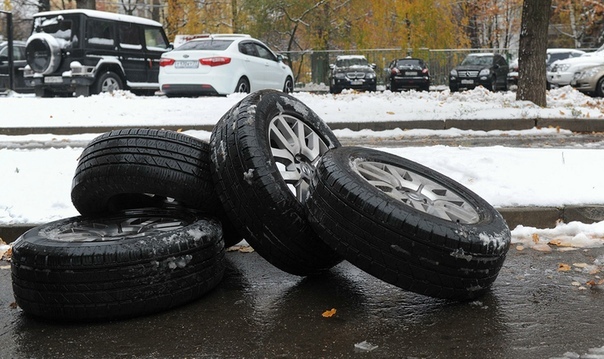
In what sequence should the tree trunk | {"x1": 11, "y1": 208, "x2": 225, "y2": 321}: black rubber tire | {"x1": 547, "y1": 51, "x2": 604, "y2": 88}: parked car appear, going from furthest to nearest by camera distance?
1. {"x1": 547, "y1": 51, "x2": 604, "y2": 88}: parked car
2. the tree trunk
3. {"x1": 11, "y1": 208, "x2": 225, "y2": 321}: black rubber tire

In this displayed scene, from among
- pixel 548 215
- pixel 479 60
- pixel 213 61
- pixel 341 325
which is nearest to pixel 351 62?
pixel 479 60

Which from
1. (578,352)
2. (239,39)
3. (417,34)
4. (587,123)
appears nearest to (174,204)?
(578,352)

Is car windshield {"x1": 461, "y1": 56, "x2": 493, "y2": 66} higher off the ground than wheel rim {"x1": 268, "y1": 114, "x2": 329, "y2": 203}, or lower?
lower

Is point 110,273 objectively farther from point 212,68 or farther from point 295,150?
point 212,68

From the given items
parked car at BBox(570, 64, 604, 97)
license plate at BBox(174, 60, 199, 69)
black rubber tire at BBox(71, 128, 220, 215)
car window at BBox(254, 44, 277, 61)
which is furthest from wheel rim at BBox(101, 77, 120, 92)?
black rubber tire at BBox(71, 128, 220, 215)

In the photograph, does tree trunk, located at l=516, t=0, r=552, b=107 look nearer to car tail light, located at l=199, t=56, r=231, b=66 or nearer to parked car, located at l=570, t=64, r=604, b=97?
car tail light, located at l=199, t=56, r=231, b=66

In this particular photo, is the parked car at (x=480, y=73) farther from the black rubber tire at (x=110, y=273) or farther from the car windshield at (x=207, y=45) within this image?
the black rubber tire at (x=110, y=273)

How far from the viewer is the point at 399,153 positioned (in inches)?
284

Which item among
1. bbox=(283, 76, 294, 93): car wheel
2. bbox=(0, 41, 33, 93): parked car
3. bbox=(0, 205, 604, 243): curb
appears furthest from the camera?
bbox=(0, 41, 33, 93): parked car

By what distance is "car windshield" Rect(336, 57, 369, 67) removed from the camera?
95.8 ft

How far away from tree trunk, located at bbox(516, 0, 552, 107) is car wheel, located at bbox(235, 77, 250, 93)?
651 centimetres

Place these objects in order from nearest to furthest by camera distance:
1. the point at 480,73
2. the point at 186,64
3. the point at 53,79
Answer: the point at 186,64 < the point at 53,79 < the point at 480,73

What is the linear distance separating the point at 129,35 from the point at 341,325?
57.9ft

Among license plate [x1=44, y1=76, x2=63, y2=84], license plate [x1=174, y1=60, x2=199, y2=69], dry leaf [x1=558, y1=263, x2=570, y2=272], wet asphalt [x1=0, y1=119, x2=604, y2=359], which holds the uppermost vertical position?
license plate [x1=174, y1=60, x2=199, y2=69]
